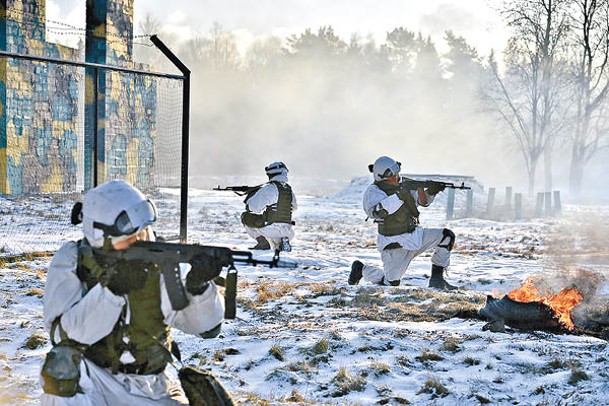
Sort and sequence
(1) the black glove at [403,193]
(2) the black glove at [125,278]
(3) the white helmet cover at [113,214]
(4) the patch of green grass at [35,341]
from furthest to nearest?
(1) the black glove at [403,193] → (4) the patch of green grass at [35,341] → (3) the white helmet cover at [113,214] → (2) the black glove at [125,278]

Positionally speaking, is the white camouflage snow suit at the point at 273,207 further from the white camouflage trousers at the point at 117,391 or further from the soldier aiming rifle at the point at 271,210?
the white camouflage trousers at the point at 117,391

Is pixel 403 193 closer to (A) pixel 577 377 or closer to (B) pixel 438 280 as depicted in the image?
(B) pixel 438 280

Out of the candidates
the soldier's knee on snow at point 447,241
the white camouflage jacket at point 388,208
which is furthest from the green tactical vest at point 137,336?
the soldier's knee on snow at point 447,241

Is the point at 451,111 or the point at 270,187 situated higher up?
the point at 451,111

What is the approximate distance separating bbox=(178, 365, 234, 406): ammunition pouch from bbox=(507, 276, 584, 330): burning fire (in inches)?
159

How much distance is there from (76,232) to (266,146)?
44555mm

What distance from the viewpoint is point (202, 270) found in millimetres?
3504

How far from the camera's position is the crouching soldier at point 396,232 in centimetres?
938

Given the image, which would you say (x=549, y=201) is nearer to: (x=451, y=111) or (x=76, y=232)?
(x=76, y=232)

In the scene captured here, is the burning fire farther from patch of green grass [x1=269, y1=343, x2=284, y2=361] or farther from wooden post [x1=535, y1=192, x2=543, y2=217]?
wooden post [x1=535, y1=192, x2=543, y2=217]

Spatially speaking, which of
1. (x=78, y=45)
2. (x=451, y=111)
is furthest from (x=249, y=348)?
(x=451, y=111)

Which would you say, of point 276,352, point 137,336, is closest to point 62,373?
point 137,336

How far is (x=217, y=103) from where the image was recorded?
57.5 metres

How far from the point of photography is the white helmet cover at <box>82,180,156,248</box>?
3520 millimetres
